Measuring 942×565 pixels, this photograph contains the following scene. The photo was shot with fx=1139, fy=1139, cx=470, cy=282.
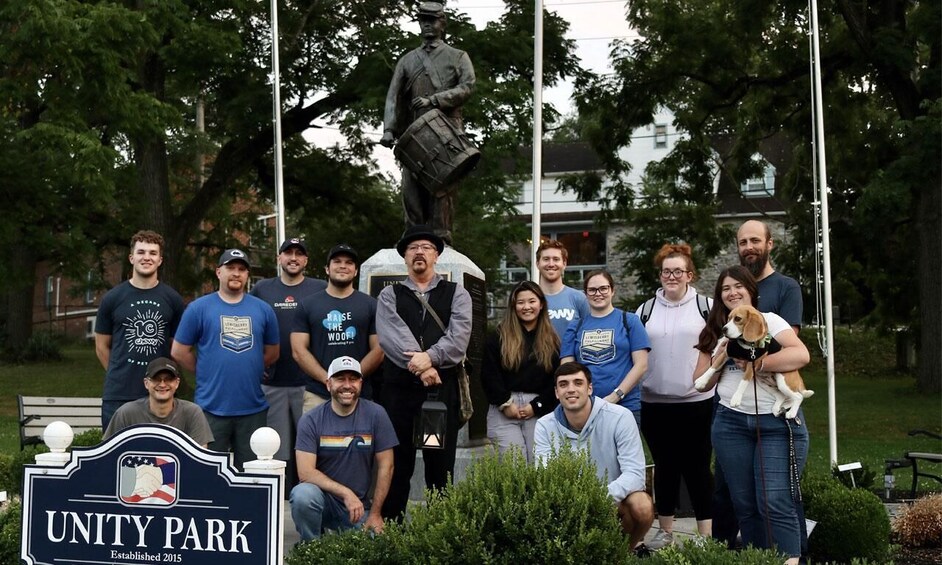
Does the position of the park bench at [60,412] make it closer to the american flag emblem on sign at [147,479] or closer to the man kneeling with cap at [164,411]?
the man kneeling with cap at [164,411]

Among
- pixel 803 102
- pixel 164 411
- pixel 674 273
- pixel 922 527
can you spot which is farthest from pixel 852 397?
pixel 164 411

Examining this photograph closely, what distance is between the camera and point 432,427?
21.6 feet

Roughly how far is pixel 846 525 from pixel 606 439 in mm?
1776

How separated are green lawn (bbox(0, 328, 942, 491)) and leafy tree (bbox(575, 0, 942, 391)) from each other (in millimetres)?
1268

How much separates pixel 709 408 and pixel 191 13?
1481cm

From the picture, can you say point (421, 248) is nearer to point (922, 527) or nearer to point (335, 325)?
point (335, 325)

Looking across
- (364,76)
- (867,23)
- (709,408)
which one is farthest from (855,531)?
(867,23)

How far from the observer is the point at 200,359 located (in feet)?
23.8

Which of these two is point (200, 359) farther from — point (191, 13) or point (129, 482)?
point (191, 13)

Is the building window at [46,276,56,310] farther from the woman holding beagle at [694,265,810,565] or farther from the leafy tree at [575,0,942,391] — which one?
the woman holding beagle at [694,265,810,565]

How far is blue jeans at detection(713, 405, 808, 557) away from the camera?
5.71 m

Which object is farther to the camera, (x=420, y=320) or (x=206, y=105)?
(x=206, y=105)

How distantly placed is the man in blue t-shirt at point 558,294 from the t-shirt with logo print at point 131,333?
Result: 251 cm

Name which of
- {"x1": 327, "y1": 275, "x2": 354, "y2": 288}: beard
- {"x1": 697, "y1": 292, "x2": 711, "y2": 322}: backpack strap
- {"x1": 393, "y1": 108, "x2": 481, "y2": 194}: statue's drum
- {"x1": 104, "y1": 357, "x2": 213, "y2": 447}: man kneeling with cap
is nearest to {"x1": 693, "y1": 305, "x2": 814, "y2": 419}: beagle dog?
{"x1": 697, "y1": 292, "x2": 711, "y2": 322}: backpack strap
